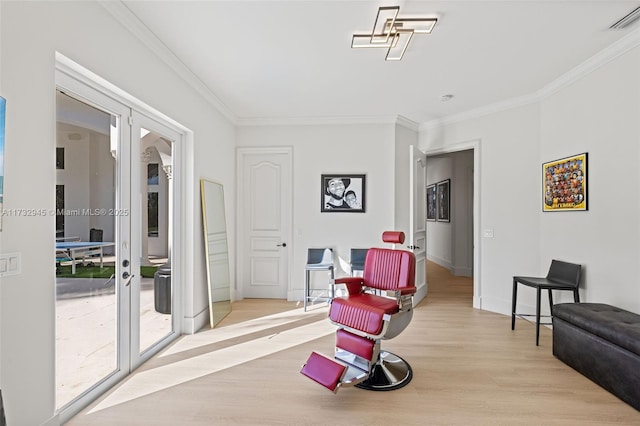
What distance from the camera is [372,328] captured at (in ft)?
8.14

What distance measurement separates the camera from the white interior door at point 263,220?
503 centimetres

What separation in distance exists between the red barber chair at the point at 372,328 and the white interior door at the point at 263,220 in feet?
7.42

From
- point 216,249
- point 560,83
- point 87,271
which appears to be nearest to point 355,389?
point 87,271

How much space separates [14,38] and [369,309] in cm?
269

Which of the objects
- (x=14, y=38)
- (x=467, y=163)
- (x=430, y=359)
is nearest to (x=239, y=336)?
(x=430, y=359)

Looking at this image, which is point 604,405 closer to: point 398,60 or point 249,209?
point 398,60

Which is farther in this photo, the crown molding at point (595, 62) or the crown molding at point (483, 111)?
the crown molding at point (483, 111)

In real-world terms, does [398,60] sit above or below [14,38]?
above

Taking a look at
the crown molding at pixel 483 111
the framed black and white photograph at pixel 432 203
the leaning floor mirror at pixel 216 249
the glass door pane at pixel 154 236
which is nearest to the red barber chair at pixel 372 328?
the glass door pane at pixel 154 236

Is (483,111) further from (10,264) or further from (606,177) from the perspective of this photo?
(10,264)

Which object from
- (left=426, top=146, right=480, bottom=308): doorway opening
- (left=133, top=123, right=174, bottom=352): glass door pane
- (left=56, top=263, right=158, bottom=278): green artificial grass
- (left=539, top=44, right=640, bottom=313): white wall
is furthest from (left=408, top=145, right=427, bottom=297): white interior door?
(left=56, top=263, right=158, bottom=278): green artificial grass

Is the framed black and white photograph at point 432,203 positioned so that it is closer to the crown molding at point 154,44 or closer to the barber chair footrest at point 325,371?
the crown molding at point 154,44

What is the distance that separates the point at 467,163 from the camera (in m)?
7.02

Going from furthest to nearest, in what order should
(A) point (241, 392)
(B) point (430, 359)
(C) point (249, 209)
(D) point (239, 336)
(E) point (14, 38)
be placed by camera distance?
(C) point (249, 209), (D) point (239, 336), (B) point (430, 359), (A) point (241, 392), (E) point (14, 38)
